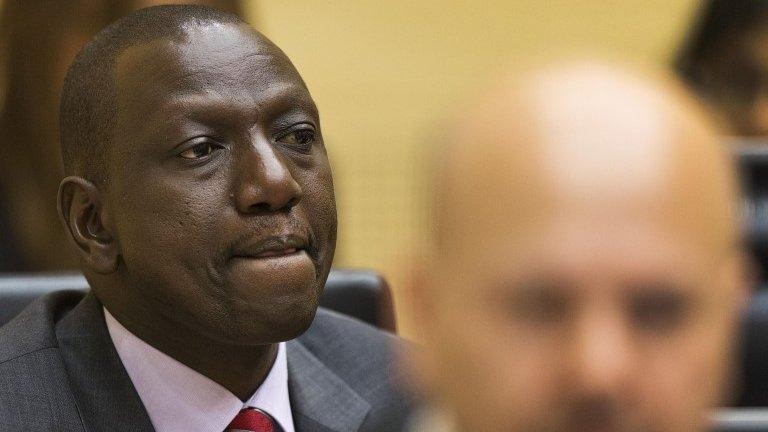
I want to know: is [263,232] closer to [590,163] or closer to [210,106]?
[210,106]

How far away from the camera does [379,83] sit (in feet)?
15.2

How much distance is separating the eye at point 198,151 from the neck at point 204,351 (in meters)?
0.21

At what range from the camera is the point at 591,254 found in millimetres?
457

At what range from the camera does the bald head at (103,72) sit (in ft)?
4.61

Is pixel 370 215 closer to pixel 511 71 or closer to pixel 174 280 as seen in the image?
pixel 174 280

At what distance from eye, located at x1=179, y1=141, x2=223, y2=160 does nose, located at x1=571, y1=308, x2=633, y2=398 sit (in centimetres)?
93

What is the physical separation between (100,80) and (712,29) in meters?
2.19

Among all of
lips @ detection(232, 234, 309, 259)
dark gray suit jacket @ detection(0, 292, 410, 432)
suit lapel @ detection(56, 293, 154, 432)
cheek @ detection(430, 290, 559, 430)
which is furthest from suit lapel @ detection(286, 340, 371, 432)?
→ cheek @ detection(430, 290, 559, 430)

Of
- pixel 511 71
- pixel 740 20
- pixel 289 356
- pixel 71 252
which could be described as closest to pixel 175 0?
pixel 71 252

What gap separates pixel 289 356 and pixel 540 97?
1.24 metres

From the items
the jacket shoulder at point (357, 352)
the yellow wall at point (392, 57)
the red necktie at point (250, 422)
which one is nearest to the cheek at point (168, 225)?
the red necktie at point (250, 422)

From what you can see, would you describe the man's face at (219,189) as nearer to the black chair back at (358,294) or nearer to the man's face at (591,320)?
the black chair back at (358,294)

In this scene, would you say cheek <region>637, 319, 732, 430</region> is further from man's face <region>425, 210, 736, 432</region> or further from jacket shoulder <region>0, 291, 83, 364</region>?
jacket shoulder <region>0, 291, 83, 364</region>

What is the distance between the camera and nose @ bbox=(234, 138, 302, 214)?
1.30m
